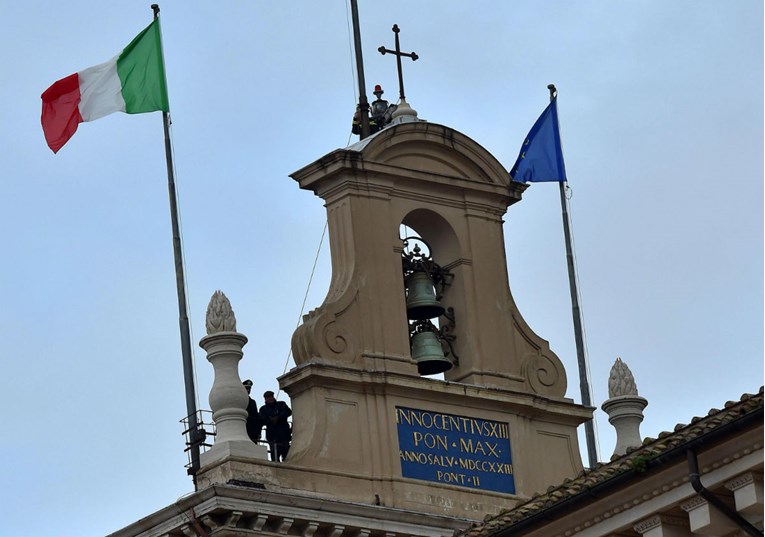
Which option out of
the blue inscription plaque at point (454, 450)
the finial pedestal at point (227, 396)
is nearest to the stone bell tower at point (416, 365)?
the blue inscription plaque at point (454, 450)

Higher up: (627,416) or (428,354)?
(428,354)

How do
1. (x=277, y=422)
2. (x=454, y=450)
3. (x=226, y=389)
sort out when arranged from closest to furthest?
1. (x=226, y=389)
2. (x=277, y=422)
3. (x=454, y=450)

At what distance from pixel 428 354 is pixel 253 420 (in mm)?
2833

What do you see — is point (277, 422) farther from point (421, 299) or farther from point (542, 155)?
point (542, 155)


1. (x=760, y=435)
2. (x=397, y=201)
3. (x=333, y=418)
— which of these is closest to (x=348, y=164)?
(x=397, y=201)

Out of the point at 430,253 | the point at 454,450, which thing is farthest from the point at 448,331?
the point at 454,450

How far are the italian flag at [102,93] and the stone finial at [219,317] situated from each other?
581cm

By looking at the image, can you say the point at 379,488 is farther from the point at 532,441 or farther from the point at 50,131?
the point at 50,131

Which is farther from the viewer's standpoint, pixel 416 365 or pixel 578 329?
pixel 578 329

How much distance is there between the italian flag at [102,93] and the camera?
1630 inches

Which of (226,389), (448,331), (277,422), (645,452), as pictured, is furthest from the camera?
(448,331)

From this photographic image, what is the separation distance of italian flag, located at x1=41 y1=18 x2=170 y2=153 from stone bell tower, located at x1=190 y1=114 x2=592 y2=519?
3.86 m

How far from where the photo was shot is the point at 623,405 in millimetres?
38562

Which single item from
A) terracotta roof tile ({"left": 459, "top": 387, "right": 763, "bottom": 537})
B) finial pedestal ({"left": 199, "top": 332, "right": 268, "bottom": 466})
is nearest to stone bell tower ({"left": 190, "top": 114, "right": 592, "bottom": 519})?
finial pedestal ({"left": 199, "top": 332, "right": 268, "bottom": 466})
